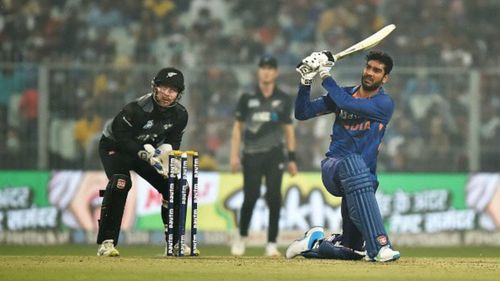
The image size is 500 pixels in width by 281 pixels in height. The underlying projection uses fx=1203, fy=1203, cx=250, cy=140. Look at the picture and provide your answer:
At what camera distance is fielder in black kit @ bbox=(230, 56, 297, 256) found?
48.3 ft

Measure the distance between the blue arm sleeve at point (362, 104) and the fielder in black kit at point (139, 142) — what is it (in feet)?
4.62

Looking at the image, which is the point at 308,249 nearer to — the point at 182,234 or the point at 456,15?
the point at 182,234

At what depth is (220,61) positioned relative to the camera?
18516 mm

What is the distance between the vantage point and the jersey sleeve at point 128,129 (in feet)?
35.5

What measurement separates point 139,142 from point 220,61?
766 cm

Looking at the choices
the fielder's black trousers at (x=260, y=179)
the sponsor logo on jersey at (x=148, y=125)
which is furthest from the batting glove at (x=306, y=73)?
the fielder's black trousers at (x=260, y=179)

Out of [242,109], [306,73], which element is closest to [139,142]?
[306,73]

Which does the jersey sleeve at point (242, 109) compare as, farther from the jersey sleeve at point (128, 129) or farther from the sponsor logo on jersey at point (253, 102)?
the jersey sleeve at point (128, 129)

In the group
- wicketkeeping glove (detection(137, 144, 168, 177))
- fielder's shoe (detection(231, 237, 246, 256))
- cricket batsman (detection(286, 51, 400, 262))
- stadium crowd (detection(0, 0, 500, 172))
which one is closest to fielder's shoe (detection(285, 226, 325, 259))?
cricket batsman (detection(286, 51, 400, 262))

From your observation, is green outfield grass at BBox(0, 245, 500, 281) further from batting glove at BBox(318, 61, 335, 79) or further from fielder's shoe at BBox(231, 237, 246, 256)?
fielder's shoe at BBox(231, 237, 246, 256)

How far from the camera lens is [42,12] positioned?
20.9 m

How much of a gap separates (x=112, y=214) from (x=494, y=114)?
8505mm

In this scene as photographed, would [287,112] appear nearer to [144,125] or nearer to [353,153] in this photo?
[144,125]

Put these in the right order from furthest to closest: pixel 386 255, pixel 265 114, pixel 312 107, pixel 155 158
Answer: pixel 265 114 < pixel 155 158 < pixel 312 107 < pixel 386 255
